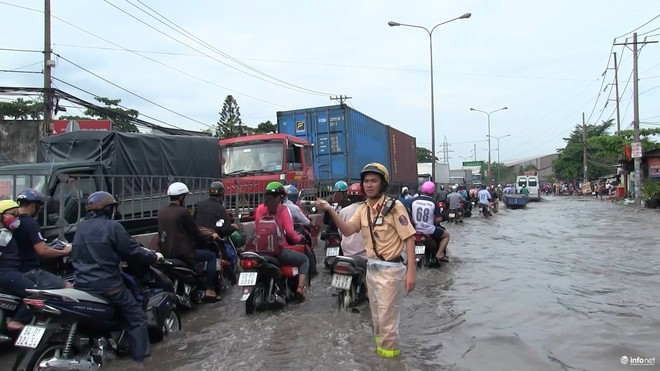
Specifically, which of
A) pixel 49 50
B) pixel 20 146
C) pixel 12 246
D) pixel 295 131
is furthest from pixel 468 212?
pixel 20 146

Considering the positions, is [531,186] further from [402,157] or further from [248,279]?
[248,279]

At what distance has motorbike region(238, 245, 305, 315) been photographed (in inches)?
216

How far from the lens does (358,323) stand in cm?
544

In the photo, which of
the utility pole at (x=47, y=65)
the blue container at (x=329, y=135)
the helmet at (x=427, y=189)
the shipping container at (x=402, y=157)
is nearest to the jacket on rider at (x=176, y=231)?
the helmet at (x=427, y=189)

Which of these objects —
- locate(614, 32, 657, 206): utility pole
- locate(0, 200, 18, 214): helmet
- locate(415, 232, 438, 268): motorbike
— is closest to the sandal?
locate(415, 232, 438, 268): motorbike

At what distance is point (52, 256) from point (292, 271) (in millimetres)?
2563

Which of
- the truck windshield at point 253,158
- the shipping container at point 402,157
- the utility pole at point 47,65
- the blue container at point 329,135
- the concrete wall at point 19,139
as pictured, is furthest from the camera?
the concrete wall at point 19,139

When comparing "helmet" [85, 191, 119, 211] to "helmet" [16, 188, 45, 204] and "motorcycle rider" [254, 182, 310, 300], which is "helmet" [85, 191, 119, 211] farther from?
"motorcycle rider" [254, 182, 310, 300]

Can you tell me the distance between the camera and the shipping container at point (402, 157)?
22422 millimetres

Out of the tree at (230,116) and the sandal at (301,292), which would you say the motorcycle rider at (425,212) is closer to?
the sandal at (301,292)

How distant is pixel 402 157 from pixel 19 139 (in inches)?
750

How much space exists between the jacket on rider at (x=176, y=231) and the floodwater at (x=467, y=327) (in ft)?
2.82


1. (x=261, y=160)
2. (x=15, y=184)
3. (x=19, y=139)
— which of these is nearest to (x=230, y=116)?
(x=19, y=139)

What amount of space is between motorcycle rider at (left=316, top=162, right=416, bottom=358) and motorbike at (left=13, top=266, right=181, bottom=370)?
188cm
